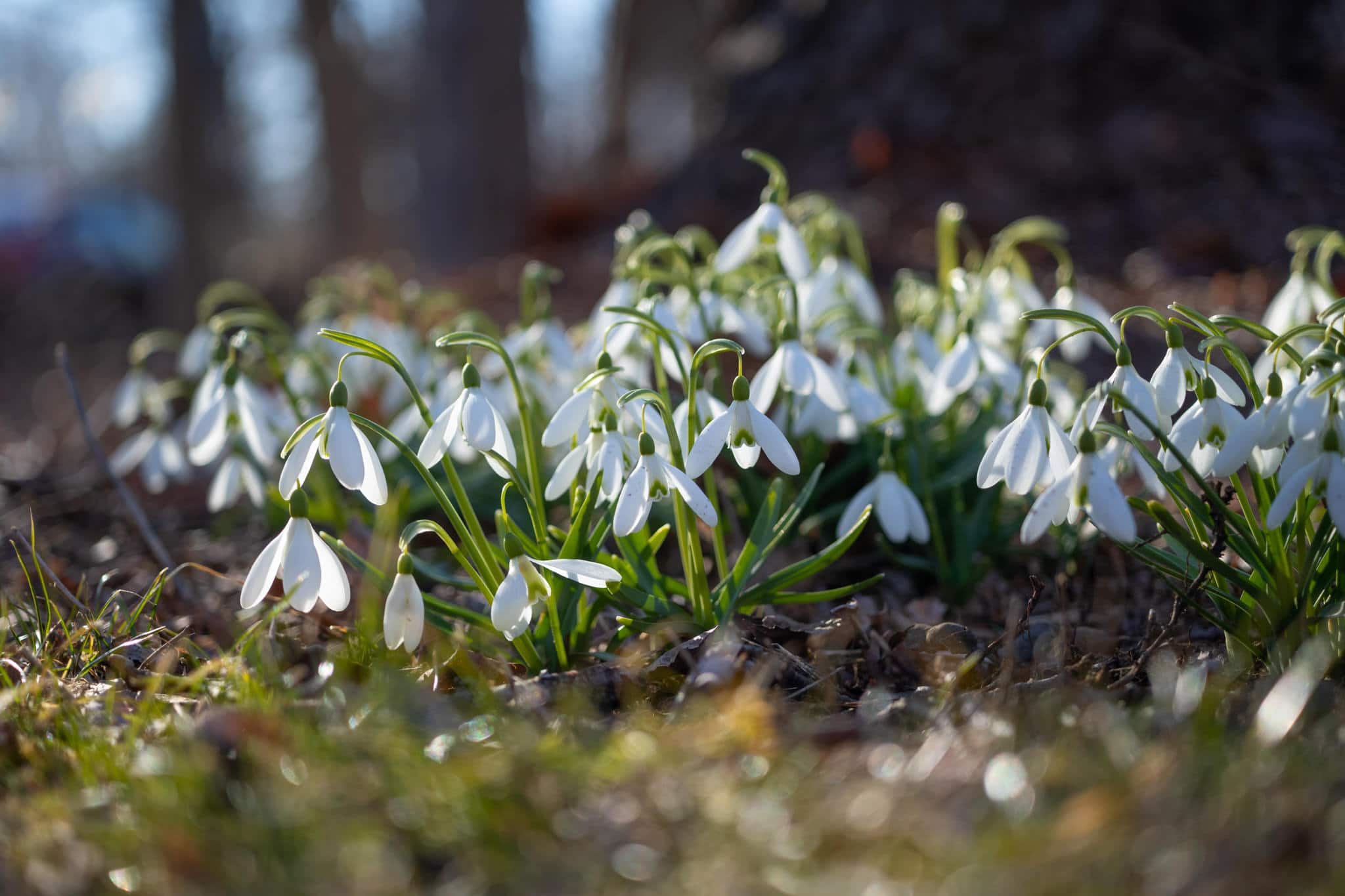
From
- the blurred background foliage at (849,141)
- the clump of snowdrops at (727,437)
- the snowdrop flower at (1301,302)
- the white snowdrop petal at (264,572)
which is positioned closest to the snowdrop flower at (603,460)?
the clump of snowdrops at (727,437)

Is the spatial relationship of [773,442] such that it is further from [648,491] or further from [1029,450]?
[1029,450]

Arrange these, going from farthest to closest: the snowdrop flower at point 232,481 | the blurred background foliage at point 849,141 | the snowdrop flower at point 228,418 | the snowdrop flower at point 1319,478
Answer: the blurred background foliage at point 849,141 → the snowdrop flower at point 232,481 → the snowdrop flower at point 228,418 → the snowdrop flower at point 1319,478

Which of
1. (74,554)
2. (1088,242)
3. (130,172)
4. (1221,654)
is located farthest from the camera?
(130,172)

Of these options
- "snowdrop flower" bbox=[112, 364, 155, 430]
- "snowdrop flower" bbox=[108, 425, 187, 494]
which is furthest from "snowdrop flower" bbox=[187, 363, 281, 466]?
"snowdrop flower" bbox=[112, 364, 155, 430]

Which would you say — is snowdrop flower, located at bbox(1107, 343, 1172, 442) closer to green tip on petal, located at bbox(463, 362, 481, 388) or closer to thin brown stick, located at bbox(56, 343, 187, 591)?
green tip on petal, located at bbox(463, 362, 481, 388)

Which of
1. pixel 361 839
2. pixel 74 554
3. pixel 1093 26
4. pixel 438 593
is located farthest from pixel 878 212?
pixel 361 839

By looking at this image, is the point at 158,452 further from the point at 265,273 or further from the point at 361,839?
the point at 265,273

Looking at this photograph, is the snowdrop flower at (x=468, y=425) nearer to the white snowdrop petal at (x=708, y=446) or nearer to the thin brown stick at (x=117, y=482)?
the white snowdrop petal at (x=708, y=446)
